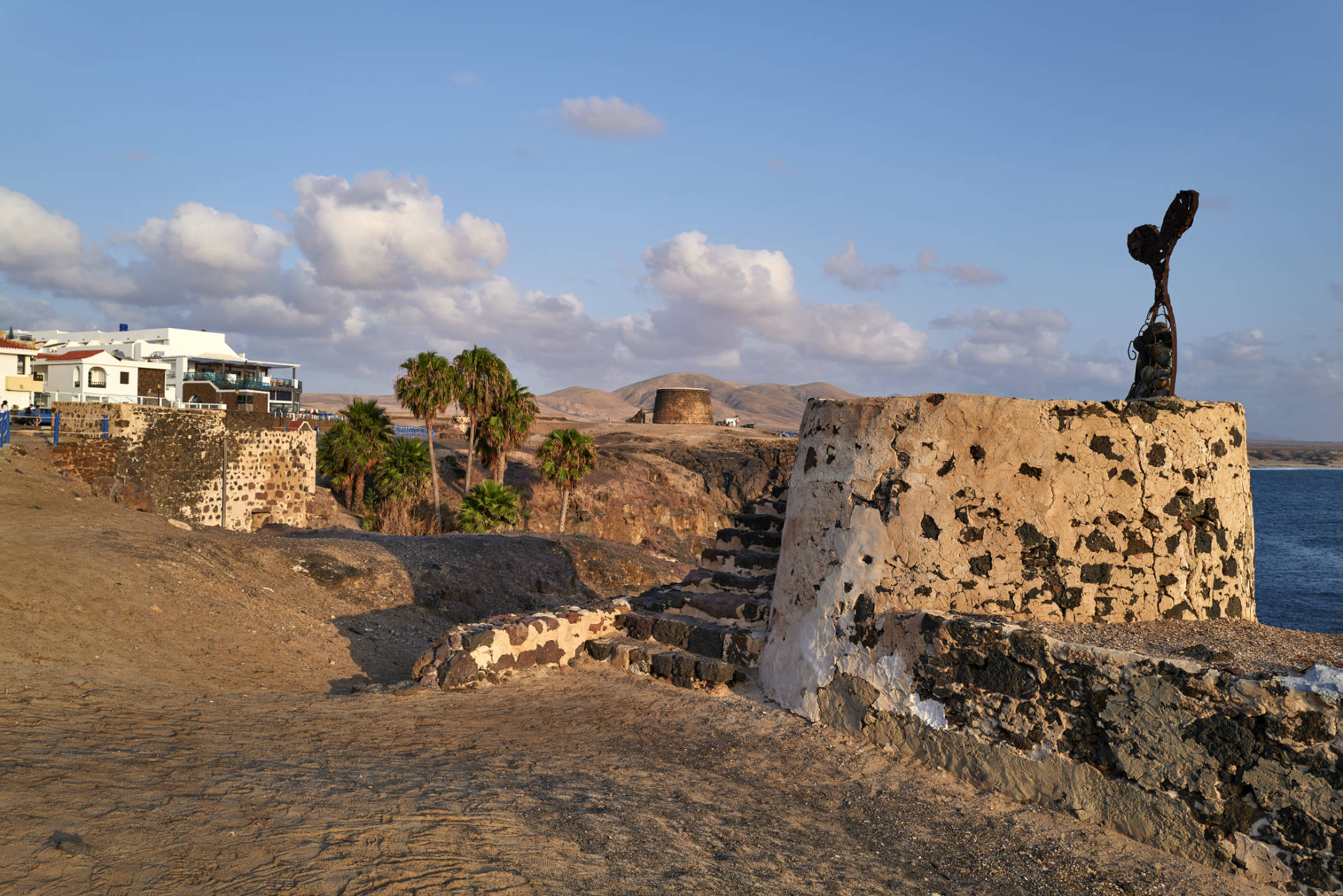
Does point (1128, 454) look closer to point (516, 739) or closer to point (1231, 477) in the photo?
point (1231, 477)

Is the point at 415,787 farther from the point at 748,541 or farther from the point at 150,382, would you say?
the point at 150,382

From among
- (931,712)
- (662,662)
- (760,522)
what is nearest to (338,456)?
(760,522)

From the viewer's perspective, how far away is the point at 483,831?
406 cm

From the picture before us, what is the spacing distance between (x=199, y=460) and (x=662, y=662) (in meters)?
17.5

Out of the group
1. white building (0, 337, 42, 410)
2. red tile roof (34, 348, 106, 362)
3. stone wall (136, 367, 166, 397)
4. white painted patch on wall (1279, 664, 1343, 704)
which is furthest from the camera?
stone wall (136, 367, 166, 397)

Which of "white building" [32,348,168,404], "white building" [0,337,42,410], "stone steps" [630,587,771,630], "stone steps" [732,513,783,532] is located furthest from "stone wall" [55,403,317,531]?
"white building" [32,348,168,404]

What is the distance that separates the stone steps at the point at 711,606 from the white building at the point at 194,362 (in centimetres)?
4591

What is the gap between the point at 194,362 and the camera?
60406 millimetres

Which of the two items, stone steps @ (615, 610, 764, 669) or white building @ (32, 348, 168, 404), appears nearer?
stone steps @ (615, 610, 764, 669)

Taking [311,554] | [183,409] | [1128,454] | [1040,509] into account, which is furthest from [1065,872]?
[183,409]

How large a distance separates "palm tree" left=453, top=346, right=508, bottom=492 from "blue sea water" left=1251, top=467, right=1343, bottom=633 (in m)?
23.5

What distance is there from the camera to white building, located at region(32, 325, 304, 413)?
53.3 m

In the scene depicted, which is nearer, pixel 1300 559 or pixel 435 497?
pixel 435 497

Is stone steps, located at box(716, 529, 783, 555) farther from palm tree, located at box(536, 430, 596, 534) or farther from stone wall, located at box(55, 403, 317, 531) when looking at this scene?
palm tree, located at box(536, 430, 596, 534)
